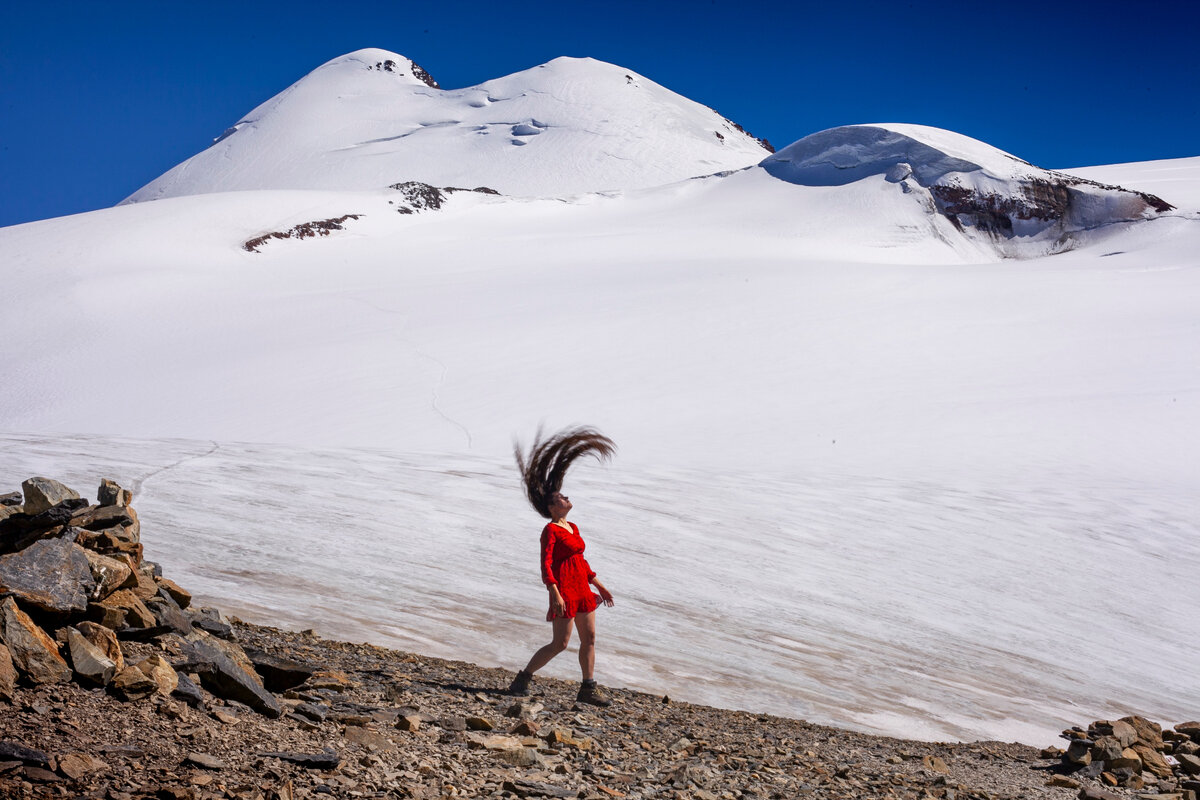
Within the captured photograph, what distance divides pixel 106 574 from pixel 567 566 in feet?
7.80

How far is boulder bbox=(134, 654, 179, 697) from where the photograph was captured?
3822 millimetres

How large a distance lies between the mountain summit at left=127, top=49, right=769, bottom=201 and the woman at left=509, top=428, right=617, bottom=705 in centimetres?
7324

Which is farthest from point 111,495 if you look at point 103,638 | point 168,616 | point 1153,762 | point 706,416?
point 706,416

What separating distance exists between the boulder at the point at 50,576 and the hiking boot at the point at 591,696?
8.53ft

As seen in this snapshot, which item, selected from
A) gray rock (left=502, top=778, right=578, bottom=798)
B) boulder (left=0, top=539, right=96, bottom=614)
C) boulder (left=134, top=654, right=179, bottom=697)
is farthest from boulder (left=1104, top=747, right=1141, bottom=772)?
boulder (left=0, top=539, right=96, bottom=614)

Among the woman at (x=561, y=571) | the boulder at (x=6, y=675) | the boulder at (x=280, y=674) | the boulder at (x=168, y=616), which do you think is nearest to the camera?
the boulder at (x=6, y=675)

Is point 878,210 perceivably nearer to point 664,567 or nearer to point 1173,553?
point 1173,553

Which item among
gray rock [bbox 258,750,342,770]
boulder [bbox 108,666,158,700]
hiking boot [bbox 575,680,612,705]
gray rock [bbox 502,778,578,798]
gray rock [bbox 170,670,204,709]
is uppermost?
boulder [bbox 108,666,158,700]

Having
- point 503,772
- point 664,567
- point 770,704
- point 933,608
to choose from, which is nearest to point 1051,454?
point 933,608

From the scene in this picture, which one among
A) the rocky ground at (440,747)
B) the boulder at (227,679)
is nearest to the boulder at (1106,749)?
the rocky ground at (440,747)

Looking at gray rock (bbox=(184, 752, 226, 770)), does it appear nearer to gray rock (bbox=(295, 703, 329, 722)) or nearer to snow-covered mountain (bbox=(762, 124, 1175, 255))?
gray rock (bbox=(295, 703, 329, 722))

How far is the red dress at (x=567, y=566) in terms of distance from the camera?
5.46 meters

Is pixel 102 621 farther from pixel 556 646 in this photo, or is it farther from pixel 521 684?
pixel 556 646

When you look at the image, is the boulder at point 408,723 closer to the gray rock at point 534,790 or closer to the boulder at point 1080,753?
the gray rock at point 534,790
